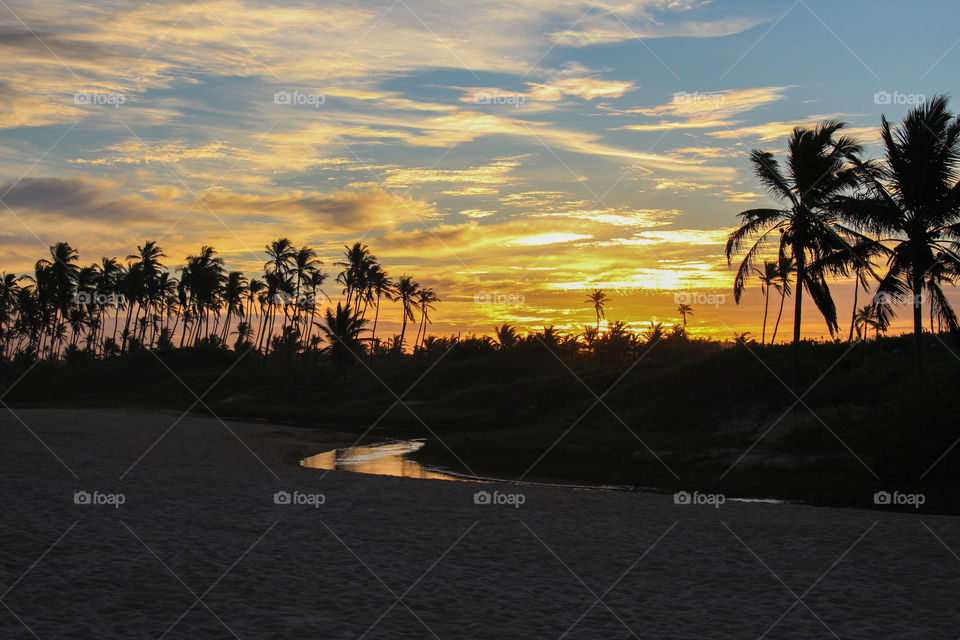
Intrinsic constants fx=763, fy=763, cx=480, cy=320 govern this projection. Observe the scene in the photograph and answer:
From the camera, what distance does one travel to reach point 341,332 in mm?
92562

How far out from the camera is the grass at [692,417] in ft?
87.5

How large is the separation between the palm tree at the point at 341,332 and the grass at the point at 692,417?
5.61 metres

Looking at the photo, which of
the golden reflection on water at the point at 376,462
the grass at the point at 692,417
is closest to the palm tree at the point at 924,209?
the grass at the point at 692,417

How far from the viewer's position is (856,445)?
1262 inches

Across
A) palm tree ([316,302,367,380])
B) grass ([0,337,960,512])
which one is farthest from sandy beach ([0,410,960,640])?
palm tree ([316,302,367,380])

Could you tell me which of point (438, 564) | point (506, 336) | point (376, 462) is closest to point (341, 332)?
point (506, 336)

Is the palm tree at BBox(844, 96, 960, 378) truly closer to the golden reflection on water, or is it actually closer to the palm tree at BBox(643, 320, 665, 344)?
the golden reflection on water

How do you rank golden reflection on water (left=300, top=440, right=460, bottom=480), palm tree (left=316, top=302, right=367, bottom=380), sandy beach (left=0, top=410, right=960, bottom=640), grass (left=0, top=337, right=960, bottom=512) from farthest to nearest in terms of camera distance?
1. palm tree (left=316, top=302, right=367, bottom=380)
2. golden reflection on water (left=300, top=440, right=460, bottom=480)
3. grass (left=0, top=337, right=960, bottom=512)
4. sandy beach (left=0, top=410, right=960, bottom=640)

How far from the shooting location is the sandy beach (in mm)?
10406

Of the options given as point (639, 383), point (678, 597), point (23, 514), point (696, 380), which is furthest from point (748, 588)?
point (639, 383)

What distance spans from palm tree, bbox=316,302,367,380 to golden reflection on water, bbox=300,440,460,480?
150ft

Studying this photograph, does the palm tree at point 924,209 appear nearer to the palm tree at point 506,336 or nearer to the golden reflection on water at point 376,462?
the golden reflection on water at point 376,462

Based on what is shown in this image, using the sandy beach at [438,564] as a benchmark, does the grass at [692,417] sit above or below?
above

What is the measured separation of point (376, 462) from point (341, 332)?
185ft
